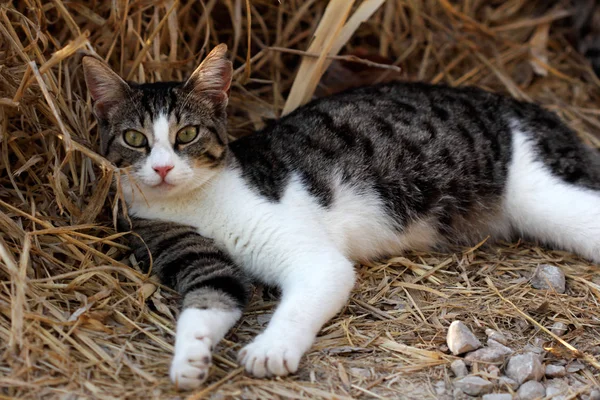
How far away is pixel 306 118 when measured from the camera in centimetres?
306

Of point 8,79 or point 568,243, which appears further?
point 568,243

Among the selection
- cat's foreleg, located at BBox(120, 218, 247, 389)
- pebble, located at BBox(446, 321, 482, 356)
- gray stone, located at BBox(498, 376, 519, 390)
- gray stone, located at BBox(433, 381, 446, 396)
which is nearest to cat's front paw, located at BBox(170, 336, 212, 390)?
cat's foreleg, located at BBox(120, 218, 247, 389)

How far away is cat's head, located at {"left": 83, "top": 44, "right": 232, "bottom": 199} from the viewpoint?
2541 millimetres

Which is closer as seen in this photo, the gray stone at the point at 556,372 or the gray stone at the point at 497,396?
the gray stone at the point at 497,396

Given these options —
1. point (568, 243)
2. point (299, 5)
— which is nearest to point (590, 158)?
point (568, 243)

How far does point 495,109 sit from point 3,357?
2.46 m

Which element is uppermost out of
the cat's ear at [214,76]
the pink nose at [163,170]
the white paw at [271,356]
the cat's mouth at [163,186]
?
the cat's ear at [214,76]

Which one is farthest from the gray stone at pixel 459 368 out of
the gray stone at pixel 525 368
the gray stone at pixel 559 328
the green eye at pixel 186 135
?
the green eye at pixel 186 135

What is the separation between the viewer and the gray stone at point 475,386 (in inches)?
83.4

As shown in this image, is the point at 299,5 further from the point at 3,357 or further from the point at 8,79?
the point at 3,357

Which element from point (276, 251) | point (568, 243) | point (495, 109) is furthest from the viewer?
point (495, 109)

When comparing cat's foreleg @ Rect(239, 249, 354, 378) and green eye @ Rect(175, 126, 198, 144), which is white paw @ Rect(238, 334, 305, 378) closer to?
cat's foreleg @ Rect(239, 249, 354, 378)

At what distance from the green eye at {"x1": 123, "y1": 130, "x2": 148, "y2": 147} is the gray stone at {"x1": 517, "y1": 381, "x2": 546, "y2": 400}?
1.68 m

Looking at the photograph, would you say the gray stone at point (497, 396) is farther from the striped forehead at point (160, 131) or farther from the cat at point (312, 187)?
the striped forehead at point (160, 131)
